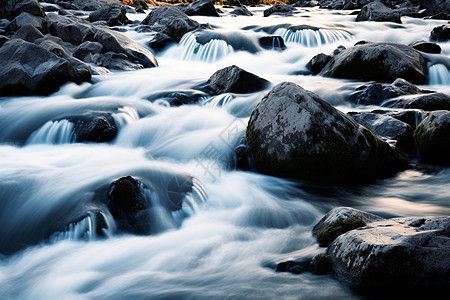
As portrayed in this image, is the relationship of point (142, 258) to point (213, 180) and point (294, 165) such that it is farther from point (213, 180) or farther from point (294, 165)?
point (294, 165)

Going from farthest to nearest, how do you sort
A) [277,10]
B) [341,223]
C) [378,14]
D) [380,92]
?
[277,10]
[378,14]
[380,92]
[341,223]

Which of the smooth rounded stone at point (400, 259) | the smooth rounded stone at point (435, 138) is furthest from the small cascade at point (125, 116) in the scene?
the smooth rounded stone at point (400, 259)

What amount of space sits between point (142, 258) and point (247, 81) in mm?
6277

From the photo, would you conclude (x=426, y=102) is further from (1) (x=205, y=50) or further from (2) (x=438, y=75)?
(1) (x=205, y=50)

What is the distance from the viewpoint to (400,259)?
296 centimetres

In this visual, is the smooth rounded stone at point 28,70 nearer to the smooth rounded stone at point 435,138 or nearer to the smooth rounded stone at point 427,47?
the smooth rounded stone at point 435,138

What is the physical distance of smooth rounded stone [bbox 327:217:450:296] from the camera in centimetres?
295

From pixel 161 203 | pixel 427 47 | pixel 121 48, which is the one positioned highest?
pixel 427 47

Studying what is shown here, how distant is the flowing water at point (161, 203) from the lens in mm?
3703

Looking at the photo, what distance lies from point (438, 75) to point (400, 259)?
381 inches

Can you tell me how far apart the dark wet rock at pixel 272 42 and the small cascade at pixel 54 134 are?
1027 centimetres

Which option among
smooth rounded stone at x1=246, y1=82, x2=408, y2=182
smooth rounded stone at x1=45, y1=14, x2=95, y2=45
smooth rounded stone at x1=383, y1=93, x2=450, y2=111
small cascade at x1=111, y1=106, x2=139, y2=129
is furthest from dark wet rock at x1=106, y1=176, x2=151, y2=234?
smooth rounded stone at x1=45, y1=14, x2=95, y2=45

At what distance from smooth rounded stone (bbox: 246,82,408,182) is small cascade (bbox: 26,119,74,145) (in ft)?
12.7

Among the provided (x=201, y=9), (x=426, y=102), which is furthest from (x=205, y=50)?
(x=201, y=9)
